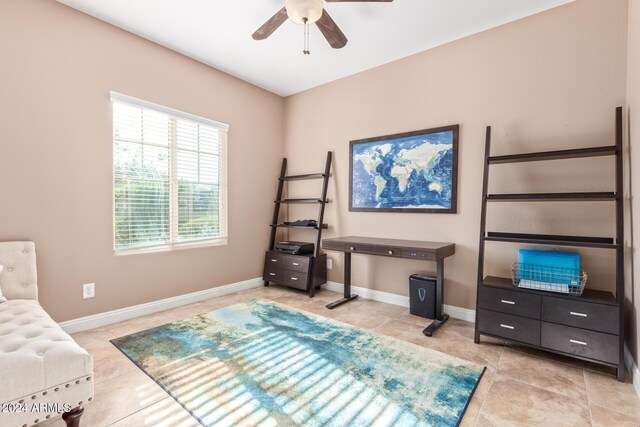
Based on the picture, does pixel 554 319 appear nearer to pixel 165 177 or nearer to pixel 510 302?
pixel 510 302

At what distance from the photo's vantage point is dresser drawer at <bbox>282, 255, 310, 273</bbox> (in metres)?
3.87

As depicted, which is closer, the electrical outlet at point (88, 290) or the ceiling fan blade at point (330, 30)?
the ceiling fan blade at point (330, 30)

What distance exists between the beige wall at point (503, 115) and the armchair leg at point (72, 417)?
291 centimetres

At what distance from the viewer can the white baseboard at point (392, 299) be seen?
306 cm

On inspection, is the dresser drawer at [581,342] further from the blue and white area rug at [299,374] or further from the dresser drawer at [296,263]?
the dresser drawer at [296,263]

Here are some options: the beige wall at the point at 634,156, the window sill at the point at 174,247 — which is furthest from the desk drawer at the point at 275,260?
the beige wall at the point at 634,156

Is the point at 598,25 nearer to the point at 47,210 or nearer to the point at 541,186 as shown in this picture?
the point at 541,186

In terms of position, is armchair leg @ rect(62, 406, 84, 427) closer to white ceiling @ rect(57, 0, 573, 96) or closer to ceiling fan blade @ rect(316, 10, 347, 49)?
ceiling fan blade @ rect(316, 10, 347, 49)

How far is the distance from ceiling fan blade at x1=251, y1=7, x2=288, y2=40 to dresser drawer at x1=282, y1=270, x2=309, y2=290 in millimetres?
2621

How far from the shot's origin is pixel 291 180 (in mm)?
4512

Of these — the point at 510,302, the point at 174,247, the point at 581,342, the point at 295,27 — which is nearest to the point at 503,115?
the point at 510,302

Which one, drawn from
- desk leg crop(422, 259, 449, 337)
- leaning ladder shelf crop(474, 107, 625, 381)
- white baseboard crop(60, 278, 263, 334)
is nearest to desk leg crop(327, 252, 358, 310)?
desk leg crop(422, 259, 449, 337)

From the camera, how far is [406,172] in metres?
3.42

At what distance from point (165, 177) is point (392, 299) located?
9.49ft
